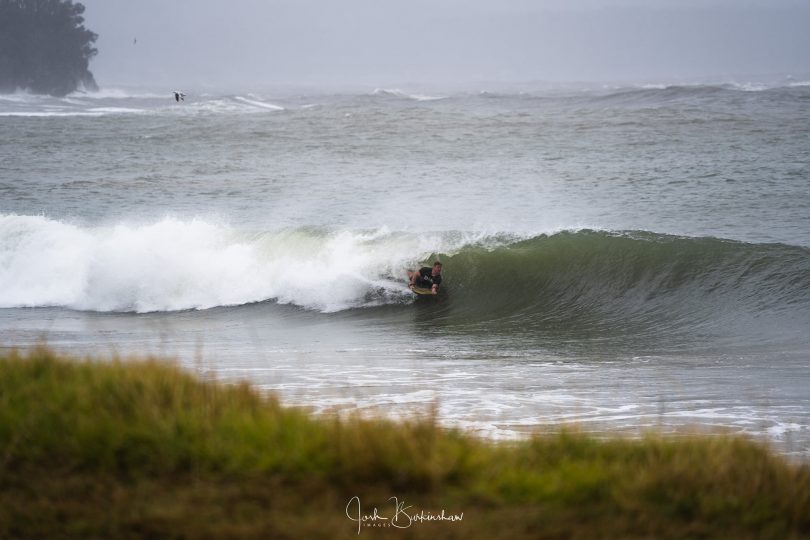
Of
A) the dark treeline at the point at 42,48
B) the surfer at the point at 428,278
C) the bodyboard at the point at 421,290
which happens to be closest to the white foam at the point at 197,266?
the bodyboard at the point at 421,290

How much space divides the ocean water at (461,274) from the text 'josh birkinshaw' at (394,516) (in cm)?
125

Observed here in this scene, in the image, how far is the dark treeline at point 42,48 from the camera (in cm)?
12694

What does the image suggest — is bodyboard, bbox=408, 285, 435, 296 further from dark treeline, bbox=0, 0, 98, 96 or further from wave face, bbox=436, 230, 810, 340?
dark treeline, bbox=0, 0, 98, 96

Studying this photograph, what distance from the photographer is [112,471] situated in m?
4.36

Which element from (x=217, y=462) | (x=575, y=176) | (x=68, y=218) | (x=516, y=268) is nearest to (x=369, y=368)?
(x=217, y=462)

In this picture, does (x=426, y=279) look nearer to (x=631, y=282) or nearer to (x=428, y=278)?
(x=428, y=278)

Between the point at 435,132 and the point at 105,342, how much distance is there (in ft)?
120

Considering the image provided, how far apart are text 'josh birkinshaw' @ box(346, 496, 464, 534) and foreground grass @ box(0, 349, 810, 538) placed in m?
0.02

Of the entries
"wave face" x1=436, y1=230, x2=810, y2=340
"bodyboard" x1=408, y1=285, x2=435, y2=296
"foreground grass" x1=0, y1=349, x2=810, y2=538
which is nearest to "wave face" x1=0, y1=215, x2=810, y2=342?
"wave face" x1=436, y1=230, x2=810, y2=340

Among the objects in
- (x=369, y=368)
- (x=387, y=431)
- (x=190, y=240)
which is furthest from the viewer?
(x=190, y=240)

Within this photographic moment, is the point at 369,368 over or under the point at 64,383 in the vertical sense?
under

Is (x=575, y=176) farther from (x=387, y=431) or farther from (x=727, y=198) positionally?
(x=387, y=431)

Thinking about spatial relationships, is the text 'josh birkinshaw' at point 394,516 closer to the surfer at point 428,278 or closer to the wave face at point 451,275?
the wave face at point 451,275

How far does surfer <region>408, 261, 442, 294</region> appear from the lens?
16656 millimetres
